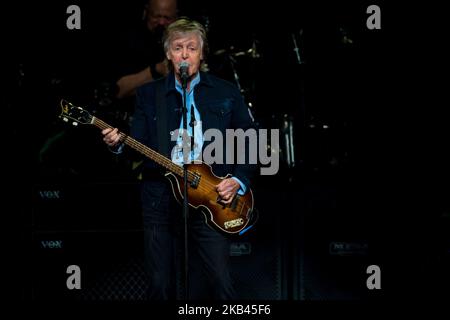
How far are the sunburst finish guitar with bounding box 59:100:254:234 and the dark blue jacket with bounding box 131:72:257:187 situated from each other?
2.9 inches

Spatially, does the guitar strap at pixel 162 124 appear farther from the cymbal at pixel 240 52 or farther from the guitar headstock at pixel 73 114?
the cymbal at pixel 240 52

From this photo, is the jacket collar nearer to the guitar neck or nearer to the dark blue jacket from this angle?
the dark blue jacket

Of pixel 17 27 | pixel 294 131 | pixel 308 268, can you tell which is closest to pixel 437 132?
pixel 294 131

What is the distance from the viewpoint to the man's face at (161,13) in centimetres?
560

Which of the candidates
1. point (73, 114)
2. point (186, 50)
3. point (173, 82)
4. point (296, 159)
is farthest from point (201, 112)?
point (296, 159)

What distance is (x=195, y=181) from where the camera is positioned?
3902 millimetres

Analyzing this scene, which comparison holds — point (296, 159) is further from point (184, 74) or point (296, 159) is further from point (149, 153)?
point (184, 74)

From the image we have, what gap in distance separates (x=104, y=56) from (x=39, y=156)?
3.49 feet

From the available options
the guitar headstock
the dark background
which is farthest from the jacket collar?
the dark background

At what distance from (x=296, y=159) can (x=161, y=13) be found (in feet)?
5.62

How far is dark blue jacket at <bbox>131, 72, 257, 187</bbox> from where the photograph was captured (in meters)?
3.93
